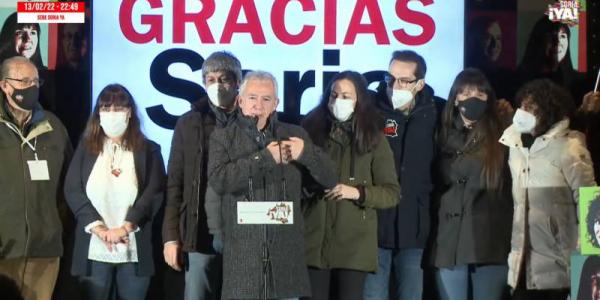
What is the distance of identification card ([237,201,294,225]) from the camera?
15.0ft

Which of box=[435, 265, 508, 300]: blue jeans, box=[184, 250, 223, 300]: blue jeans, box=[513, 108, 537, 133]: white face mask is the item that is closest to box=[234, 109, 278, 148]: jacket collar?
box=[184, 250, 223, 300]: blue jeans

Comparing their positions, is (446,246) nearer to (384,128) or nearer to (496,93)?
(384,128)

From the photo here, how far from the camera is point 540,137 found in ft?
17.7

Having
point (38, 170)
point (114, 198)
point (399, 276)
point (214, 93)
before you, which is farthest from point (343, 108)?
point (38, 170)

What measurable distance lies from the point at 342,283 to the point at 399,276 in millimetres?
519

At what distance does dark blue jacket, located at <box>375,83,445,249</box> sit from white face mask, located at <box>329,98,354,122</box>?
0.39m

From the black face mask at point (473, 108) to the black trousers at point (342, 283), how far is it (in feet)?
3.55

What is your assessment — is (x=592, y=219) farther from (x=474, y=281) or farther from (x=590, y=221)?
(x=474, y=281)

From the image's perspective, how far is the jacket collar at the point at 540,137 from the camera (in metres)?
5.39

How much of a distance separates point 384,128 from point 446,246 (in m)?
0.73

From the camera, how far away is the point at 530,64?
6.12m

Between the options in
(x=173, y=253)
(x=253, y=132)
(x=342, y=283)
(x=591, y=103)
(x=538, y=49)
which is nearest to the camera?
(x=253, y=132)

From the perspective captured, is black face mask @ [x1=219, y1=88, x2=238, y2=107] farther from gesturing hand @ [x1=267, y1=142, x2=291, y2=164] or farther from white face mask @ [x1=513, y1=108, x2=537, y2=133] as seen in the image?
white face mask @ [x1=513, y1=108, x2=537, y2=133]

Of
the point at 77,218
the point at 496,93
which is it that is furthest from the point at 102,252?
the point at 496,93
